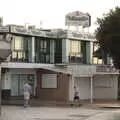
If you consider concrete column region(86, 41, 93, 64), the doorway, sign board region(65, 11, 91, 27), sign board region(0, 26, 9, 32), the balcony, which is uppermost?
sign board region(65, 11, 91, 27)

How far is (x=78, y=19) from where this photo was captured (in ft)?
175

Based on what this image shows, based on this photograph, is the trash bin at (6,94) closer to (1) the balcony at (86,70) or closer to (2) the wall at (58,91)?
(2) the wall at (58,91)

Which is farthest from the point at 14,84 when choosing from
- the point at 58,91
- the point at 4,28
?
the point at 4,28

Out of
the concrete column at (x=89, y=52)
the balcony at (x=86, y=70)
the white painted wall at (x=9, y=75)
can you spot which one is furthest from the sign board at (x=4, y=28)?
the concrete column at (x=89, y=52)

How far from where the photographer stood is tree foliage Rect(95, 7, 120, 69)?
21.6 metres

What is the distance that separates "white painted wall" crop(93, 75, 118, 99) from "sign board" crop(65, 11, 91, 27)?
6.92m

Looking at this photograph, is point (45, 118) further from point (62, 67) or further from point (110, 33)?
point (62, 67)

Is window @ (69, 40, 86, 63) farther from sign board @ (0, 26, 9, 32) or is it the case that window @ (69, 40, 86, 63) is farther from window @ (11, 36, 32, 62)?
sign board @ (0, 26, 9, 32)

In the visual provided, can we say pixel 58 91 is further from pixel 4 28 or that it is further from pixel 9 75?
pixel 4 28

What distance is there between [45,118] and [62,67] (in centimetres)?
1995

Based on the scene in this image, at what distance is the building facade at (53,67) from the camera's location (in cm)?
4369

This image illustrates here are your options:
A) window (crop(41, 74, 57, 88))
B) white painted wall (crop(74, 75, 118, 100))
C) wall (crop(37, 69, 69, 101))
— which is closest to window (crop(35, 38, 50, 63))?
wall (crop(37, 69, 69, 101))

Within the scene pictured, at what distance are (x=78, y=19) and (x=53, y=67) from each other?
33.5 feet

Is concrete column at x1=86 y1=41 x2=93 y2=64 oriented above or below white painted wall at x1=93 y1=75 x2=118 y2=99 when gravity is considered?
above
